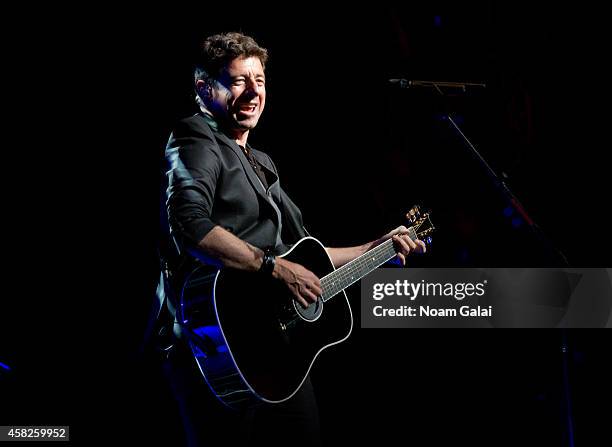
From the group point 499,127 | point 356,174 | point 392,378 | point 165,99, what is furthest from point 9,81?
point 499,127

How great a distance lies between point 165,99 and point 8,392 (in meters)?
1.59

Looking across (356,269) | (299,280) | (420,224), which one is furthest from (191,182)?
(420,224)

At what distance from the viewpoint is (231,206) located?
6.51 ft

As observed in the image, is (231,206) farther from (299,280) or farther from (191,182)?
(299,280)

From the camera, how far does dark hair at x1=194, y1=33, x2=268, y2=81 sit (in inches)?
86.4

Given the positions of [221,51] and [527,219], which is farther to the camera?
[527,219]

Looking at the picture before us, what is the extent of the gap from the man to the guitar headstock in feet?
2.27

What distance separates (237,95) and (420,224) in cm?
113

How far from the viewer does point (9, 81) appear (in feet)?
8.95

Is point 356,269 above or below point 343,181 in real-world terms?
below

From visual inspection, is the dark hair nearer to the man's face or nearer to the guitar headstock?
the man's face

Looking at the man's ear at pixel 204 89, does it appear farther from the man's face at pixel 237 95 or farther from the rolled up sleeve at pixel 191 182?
the rolled up sleeve at pixel 191 182

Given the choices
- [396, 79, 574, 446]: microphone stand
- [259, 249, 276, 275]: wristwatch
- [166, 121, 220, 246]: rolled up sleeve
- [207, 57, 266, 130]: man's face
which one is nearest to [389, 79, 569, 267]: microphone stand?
[396, 79, 574, 446]: microphone stand

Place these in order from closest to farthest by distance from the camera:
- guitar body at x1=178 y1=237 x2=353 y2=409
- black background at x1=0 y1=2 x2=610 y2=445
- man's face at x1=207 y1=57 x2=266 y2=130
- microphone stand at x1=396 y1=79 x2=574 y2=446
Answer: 1. guitar body at x1=178 y1=237 x2=353 y2=409
2. man's face at x1=207 y1=57 x2=266 y2=130
3. microphone stand at x1=396 y1=79 x2=574 y2=446
4. black background at x1=0 y1=2 x2=610 y2=445
